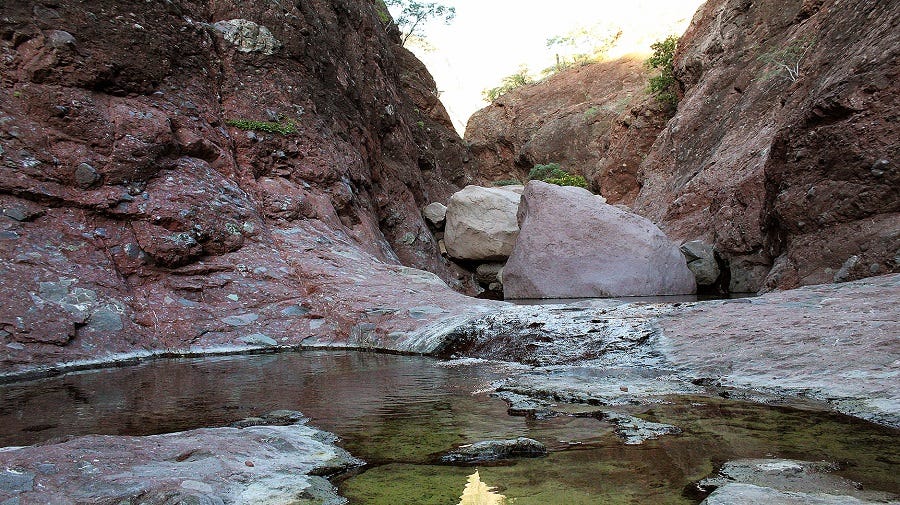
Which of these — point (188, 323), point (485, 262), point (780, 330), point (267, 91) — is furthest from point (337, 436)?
point (485, 262)

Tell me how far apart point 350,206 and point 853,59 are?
7524mm

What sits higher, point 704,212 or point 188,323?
point 704,212

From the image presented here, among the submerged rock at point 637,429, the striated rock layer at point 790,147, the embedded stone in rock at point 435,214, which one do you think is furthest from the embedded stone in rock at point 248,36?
the submerged rock at point 637,429

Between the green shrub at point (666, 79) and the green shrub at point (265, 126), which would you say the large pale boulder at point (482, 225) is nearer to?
the green shrub at point (265, 126)

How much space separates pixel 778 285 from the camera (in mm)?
7801

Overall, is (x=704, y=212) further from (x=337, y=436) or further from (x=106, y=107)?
(x=337, y=436)

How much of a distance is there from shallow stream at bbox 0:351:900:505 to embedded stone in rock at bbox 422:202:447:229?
1129 cm

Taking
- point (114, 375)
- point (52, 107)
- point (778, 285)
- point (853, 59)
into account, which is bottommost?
point (114, 375)

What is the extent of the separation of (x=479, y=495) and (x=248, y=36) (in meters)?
10.4

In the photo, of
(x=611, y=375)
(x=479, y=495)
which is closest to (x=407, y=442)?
(x=479, y=495)

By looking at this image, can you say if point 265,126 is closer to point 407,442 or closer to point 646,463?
point 407,442

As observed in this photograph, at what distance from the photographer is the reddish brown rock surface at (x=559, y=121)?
30.4 m

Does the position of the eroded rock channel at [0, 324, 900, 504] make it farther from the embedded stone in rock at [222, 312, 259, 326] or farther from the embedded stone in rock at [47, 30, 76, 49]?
the embedded stone in rock at [47, 30, 76, 49]

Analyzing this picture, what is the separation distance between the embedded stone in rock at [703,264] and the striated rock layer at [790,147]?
0.29 m
